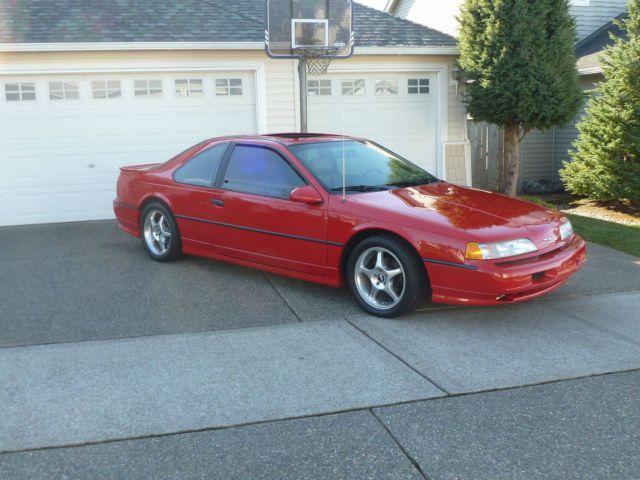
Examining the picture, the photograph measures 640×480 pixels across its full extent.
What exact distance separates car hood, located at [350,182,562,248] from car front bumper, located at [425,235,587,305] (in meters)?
0.18

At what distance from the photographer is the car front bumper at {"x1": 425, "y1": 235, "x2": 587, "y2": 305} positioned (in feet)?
16.3

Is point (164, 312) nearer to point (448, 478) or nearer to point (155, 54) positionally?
point (448, 478)

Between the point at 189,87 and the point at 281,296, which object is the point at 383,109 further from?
the point at 281,296

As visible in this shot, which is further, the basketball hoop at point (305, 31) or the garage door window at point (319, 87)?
the garage door window at point (319, 87)

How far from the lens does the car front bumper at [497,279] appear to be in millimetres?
4977

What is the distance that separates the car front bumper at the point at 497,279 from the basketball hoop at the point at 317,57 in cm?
550

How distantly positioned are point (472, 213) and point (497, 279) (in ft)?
2.42

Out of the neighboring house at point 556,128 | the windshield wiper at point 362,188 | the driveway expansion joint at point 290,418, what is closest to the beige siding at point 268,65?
the neighboring house at point 556,128

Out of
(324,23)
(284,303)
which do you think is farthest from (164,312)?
(324,23)

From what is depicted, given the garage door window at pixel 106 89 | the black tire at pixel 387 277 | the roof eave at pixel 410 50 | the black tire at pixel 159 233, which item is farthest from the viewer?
the roof eave at pixel 410 50

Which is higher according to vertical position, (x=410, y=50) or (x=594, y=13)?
(x=594, y=13)

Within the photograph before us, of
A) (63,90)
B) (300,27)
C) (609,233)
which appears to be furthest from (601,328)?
(63,90)

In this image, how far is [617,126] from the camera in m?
11.2

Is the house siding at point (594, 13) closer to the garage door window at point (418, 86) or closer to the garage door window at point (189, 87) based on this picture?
the garage door window at point (418, 86)
